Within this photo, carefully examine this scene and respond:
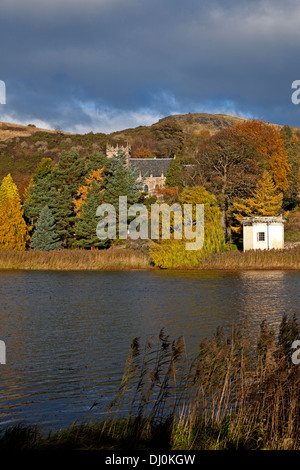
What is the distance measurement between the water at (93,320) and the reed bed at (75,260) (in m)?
4.94

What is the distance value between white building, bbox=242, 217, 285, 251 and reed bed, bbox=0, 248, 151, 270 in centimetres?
1173

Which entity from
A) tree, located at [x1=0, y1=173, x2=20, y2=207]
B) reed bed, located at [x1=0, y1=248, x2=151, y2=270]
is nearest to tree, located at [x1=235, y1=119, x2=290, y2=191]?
reed bed, located at [x1=0, y1=248, x2=151, y2=270]

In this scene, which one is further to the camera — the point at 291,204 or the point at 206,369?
the point at 291,204

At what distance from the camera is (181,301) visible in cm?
2630

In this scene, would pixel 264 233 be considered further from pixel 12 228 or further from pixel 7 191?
pixel 7 191

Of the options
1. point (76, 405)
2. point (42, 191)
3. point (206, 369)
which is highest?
point (42, 191)

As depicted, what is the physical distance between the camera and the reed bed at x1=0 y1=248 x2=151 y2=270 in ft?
155

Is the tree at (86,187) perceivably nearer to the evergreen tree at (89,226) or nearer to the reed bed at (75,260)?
the evergreen tree at (89,226)

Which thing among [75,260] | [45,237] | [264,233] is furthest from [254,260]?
[45,237]

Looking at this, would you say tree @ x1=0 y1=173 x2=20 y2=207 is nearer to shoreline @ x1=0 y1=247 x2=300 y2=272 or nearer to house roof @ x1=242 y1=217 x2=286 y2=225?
shoreline @ x1=0 y1=247 x2=300 y2=272

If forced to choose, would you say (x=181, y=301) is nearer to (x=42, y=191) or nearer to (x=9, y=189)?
(x=42, y=191)
